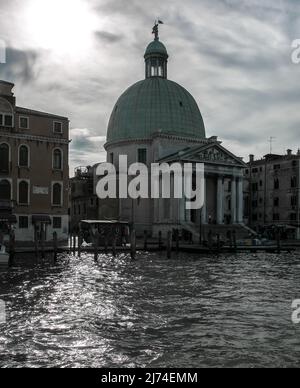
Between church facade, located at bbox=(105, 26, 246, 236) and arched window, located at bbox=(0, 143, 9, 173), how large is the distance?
1852cm

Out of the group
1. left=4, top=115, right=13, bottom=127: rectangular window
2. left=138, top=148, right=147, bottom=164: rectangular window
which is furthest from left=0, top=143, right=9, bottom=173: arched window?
left=138, top=148, right=147, bottom=164: rectangular window

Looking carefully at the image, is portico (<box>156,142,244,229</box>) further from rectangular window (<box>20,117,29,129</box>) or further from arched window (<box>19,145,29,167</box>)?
rectangular window (<box>20,117,29,129</box>)

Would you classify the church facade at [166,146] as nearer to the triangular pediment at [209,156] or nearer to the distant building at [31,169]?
the triangular pediment at [209,156]

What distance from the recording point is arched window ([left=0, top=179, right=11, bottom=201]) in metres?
39.7

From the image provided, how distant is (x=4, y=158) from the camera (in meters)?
40.0

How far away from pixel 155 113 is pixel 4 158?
77.0ft

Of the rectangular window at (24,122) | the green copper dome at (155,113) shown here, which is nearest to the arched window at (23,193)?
the rectangular window at (24,122)

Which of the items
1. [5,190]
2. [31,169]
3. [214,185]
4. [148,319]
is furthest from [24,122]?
[148,319]

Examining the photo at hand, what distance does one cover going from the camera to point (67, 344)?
36.9 feet

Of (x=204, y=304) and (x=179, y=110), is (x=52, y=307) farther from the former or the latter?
(x=179, y=110)

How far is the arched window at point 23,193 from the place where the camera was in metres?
40.4

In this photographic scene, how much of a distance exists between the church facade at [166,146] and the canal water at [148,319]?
29214 mm

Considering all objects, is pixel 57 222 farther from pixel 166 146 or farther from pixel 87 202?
pixel 87 202
